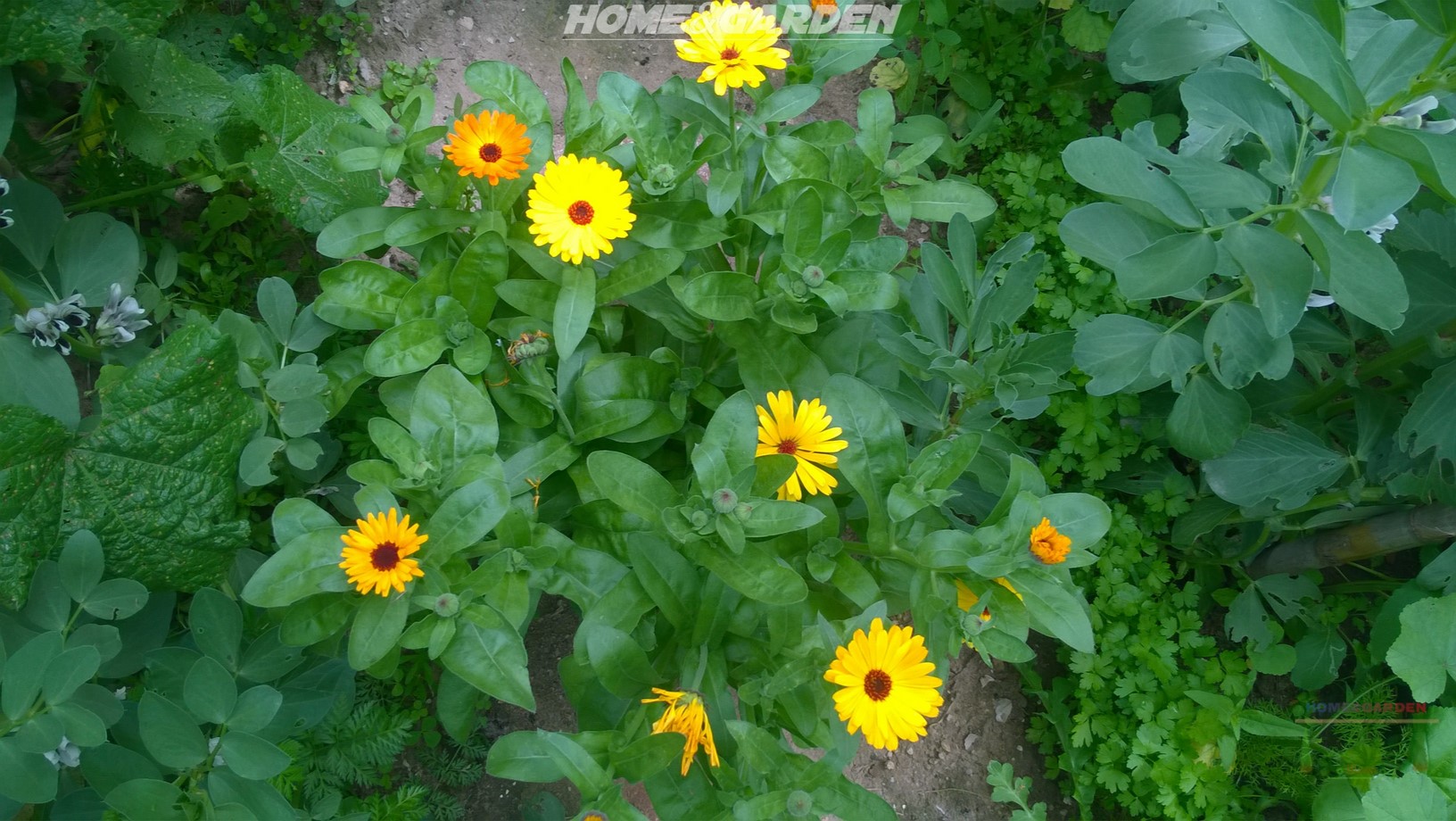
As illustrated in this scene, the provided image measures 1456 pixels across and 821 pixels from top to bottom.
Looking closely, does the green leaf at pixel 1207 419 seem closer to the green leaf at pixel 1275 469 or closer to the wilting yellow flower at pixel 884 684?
the green leaf at pixel 1275 469

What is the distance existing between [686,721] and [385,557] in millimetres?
571

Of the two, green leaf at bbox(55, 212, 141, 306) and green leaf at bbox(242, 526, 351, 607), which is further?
green leaf at bbox(55, 212, 141, 306)

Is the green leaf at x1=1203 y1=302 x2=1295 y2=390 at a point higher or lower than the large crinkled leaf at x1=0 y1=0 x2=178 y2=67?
lower

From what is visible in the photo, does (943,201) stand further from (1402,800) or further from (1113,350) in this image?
(1402,800)

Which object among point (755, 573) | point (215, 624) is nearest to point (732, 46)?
point (755, 573)

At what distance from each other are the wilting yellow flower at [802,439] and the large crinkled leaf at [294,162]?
1146mm

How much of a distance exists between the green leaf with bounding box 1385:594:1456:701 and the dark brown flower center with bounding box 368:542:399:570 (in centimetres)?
210

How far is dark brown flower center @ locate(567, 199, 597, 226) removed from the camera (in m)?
1.72

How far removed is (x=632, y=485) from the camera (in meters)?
1.62

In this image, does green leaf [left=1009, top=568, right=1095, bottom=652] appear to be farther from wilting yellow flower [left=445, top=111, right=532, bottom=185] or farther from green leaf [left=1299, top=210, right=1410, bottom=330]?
wilting yellow flower [left=445, top=111, right=532, bottom=185]

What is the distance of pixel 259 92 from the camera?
2.16 m

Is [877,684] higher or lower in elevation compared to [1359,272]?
lower

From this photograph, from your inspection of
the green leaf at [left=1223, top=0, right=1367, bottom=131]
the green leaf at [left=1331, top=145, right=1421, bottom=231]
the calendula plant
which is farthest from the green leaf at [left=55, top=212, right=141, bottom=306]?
the green leaf at [left=1331, top=145, right=1421, bottom=231]

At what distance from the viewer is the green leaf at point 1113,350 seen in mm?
1836
